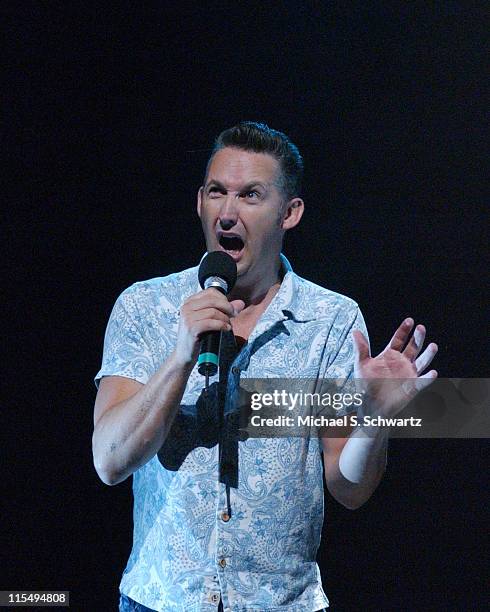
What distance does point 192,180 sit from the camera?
2.61 m

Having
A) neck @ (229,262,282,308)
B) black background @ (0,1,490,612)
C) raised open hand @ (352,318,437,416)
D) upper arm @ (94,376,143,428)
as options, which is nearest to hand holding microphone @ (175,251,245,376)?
upper arm @ (94,376,143,428)

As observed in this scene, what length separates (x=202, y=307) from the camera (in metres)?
1.55

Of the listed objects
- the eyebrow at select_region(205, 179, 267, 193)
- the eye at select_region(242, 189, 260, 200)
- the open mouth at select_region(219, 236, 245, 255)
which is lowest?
the open mouth at select_region(219, 236, 245, 255)

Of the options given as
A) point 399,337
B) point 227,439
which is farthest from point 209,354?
point 399,337

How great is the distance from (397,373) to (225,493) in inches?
17.8

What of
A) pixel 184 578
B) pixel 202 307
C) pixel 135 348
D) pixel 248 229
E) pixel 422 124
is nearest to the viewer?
pixel 202 307

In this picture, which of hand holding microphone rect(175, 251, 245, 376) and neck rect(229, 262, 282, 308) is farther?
neck rect(229, 262, 282, 308)

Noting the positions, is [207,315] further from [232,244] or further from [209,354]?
[232,244]

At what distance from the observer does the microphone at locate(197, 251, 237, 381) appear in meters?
1.55

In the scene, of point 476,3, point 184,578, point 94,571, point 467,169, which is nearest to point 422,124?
point 467,169

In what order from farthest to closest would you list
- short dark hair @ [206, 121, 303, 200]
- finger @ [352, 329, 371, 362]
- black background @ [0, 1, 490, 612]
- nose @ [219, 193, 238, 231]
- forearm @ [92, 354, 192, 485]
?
1. black background @ [0, 1, 490, 612]
2. short dark hair @ [206, 121, 303, 200]
3. nose @ [219, 193, 238, 231]
4. finger @ [352, 329, 371, 362]
5. forearm @ [92, 354, 192, 485]

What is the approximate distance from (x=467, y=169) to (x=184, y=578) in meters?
1.58

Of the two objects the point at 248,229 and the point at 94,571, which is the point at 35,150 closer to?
the point at 248,229

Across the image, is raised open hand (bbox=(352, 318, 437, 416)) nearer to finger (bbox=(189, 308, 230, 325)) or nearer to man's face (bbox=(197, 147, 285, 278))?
finger (bbox=(189, 308, 230, 325))
